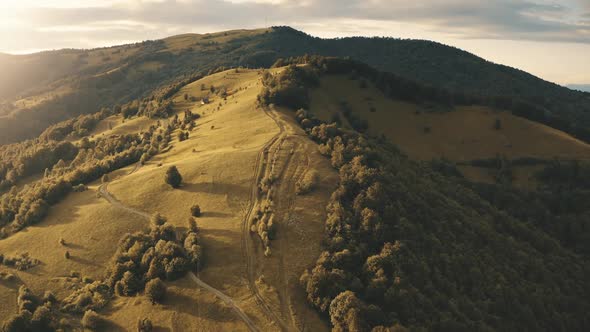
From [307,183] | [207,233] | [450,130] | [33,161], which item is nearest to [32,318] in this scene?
[207,233]

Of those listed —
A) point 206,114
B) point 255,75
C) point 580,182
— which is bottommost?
point 580,182

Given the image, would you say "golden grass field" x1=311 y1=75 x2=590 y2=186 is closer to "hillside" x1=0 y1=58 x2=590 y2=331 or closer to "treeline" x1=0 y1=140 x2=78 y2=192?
"hillside" x1=0 y1=58 x2=590 y2=331

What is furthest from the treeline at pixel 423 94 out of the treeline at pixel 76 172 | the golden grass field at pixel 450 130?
the treeline at pixel 76 172

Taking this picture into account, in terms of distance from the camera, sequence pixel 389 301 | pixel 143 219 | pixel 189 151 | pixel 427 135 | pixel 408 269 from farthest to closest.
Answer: pixel 427 135 → pixel 189 151 → pixel 143 219 → pixel 408 269 → pixel 389 301

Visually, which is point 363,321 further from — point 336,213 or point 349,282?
point 336,213

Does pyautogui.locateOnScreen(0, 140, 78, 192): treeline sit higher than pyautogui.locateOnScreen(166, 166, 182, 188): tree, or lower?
lower

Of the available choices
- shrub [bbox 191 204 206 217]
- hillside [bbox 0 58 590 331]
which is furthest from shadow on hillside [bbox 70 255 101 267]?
shrub [bbox 191 204 206 217]

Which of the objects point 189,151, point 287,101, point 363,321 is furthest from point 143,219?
point 287,101
